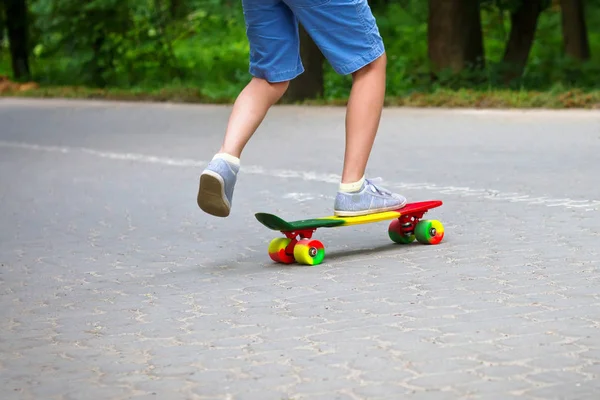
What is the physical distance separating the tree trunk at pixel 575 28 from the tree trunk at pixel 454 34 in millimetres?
3405

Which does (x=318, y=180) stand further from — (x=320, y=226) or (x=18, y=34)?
(x=18, y=34)

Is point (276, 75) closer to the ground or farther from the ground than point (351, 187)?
farther from the ground

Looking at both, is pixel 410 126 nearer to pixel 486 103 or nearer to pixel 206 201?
pixel 486 103

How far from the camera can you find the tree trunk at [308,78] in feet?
73.9

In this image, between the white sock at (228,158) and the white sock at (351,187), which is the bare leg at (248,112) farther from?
the white sock at (351,187)

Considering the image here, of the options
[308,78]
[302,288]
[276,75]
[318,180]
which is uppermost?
[276,75]

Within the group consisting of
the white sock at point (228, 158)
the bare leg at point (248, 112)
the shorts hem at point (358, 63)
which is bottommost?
the white sock at point (228, 158)

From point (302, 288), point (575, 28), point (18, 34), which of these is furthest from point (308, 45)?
point (18, 34)

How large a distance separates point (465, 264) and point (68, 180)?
18.9ft

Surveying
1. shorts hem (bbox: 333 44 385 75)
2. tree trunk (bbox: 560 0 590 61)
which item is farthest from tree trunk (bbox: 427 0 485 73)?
shorts hem (bbox: 333 44 385 75)

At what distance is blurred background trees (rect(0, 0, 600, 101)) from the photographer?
22656mm

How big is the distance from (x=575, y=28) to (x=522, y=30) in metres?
0.96

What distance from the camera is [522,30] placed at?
25.9 m

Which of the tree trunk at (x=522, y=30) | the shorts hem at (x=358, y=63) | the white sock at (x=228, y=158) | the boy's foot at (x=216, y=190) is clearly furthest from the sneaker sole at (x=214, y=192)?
the tree trunk at (x=522, y=30)
